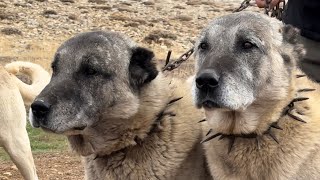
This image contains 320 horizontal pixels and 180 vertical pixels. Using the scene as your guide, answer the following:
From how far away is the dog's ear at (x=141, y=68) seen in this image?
5328 mm

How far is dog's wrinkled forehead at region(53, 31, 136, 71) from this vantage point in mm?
5125

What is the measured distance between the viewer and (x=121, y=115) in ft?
17.0

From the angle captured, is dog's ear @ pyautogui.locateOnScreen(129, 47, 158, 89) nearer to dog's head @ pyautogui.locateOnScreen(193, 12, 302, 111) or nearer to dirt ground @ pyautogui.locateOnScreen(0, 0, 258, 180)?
dog's head @ pyautogui.locateOnScreen(193, 12, 302, 111)

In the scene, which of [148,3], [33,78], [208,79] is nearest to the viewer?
[208,79]

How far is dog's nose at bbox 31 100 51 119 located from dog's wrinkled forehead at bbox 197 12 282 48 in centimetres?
117

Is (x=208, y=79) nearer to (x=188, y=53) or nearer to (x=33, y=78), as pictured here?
(x=188, y=53)

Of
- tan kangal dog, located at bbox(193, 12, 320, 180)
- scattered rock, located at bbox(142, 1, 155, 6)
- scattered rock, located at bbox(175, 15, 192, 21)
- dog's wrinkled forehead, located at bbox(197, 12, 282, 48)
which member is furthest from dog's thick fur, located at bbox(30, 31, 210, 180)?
scattered rock, located at bbox(142, 1, 155, 6)

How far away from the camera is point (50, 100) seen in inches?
190

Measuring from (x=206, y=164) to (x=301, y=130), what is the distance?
0.76m

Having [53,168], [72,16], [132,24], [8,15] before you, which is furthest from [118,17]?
[53,168]

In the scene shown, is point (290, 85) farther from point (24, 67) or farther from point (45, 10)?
point (45, 10)

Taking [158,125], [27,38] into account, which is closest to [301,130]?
[158,125]

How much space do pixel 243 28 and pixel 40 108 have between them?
148 cm

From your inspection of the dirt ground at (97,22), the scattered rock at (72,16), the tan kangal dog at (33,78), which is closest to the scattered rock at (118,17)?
the dirt ground at (97,22)
